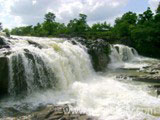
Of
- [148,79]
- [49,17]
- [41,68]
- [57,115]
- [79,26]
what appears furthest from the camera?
[49,17]

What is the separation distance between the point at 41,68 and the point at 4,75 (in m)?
1.97

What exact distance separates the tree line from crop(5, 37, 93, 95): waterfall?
54.9ft

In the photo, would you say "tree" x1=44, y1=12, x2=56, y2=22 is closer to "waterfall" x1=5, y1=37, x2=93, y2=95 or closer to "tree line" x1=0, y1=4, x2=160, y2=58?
"tree line" x1=0, y1=4, x2=160, y2=58

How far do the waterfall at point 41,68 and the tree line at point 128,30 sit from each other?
659 inches

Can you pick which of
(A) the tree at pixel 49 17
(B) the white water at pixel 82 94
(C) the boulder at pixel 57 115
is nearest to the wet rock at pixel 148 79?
(B) the white water at pixel 82 94

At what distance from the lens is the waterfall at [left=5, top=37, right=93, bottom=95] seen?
9.64 metres

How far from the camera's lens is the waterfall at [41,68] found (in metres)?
9.64

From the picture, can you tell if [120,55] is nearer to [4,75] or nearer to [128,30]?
[128,30]

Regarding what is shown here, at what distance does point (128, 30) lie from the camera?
33312 millimetres

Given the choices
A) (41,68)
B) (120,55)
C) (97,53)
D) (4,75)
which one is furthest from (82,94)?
(120,55)

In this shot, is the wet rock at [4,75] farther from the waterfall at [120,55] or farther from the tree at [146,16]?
the tree at [146,16]

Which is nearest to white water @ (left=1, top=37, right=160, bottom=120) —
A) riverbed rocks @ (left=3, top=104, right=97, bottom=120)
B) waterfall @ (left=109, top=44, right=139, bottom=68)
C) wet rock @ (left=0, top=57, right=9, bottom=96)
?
wet rock @ (left=0, top=57, right=9, bottom=96)

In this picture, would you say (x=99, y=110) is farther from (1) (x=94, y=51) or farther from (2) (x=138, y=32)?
(2) (x=138, y=32)

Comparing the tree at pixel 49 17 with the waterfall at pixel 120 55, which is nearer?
the waterfall at pixel 120 55
